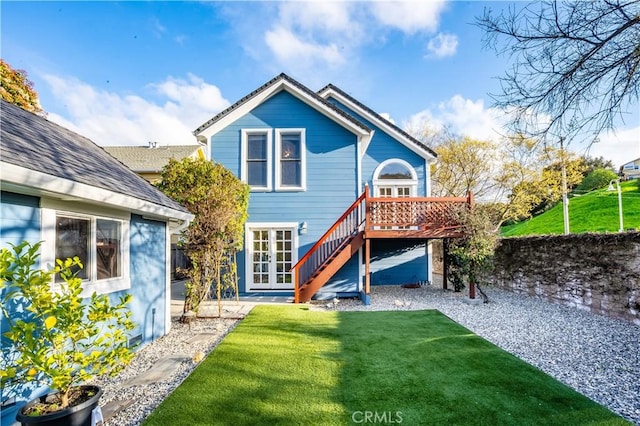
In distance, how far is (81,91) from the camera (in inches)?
488

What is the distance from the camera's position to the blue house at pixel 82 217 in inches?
126

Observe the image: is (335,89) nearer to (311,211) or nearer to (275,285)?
(311,211)

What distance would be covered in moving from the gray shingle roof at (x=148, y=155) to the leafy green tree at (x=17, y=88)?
8506 millimetres

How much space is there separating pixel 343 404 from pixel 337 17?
9.10m

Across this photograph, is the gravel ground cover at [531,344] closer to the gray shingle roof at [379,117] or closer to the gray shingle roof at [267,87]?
the gray shingle roof at [379,117]

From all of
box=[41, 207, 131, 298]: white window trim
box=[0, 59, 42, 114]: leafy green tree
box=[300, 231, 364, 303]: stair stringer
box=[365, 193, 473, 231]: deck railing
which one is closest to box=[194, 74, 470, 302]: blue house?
box=[300, 231, 364, 303]: stair stringer

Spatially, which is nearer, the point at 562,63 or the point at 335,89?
the point at 562,63

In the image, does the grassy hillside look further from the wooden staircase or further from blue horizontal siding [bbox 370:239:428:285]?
the wooden staircase

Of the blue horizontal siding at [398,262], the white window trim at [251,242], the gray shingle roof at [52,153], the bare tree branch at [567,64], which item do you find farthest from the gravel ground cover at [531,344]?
the bare tree branch at [567,64]

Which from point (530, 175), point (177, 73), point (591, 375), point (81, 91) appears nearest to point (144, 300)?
point (591, 375)

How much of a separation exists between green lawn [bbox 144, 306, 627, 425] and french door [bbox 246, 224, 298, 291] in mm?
3988

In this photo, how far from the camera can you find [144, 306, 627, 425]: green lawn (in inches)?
130

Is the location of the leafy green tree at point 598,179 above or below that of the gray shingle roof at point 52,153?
above

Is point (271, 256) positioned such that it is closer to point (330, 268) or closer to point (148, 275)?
point (330, 268)
